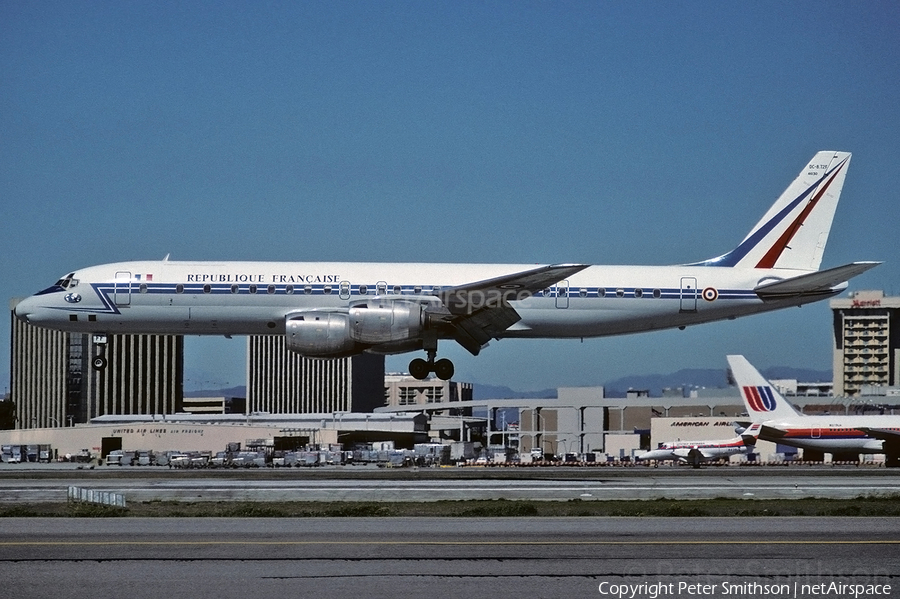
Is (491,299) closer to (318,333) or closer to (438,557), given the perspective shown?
(318,333)

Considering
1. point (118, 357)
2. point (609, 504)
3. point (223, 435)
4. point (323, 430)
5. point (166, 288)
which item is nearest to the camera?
point (609, 504)

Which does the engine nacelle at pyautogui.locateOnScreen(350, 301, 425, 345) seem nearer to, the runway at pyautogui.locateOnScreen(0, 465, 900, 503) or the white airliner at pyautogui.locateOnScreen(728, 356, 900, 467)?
the runway at pyautogui.locateOnScreen(0, 465, 900, 503)

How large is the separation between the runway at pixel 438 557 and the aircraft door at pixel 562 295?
57.5 feet

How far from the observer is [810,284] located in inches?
1601

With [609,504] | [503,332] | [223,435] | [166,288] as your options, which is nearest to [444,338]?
[503,332]

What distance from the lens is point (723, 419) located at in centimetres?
8769

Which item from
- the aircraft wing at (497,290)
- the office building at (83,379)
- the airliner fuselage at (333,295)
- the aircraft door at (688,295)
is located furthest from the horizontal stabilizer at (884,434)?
the office building at (83,379)

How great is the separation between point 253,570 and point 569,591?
4818mm

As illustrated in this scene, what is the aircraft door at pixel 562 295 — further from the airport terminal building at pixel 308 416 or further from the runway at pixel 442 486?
the airport terminal building at pixel 308 416

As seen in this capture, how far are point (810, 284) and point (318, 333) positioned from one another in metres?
18.2

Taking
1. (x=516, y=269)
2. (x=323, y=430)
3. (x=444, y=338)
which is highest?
(x=516, y=269)

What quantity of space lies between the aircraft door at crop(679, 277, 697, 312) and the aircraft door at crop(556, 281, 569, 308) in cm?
450

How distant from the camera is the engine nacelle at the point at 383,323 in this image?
38375 mm

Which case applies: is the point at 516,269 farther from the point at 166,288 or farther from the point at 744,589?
the point at 744,589
